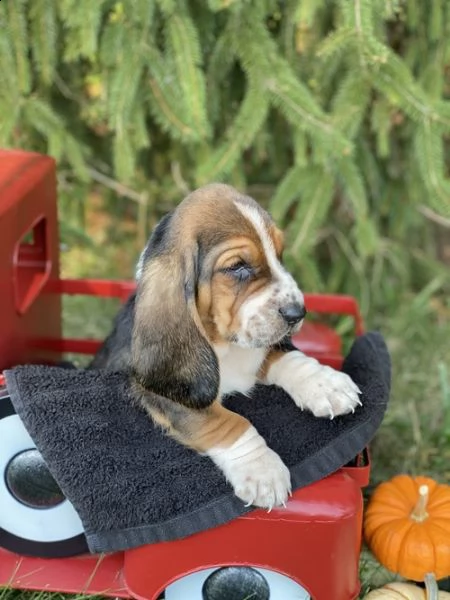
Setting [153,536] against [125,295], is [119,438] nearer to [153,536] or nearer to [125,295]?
[153,536]

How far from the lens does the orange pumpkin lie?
8.37ft

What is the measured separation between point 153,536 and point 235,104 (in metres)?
2.54

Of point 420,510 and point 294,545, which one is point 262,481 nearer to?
point 294,545

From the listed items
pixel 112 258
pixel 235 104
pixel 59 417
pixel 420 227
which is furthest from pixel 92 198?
pixel 59 417

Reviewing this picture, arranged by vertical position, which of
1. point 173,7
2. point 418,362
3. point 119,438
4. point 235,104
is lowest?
point 418,362

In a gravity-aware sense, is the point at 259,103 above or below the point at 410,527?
above

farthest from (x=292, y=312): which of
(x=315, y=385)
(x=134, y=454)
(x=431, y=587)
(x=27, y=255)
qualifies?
(x=27, y=255)

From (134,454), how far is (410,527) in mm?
959

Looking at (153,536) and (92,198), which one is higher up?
(153,536)

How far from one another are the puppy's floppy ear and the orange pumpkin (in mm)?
804

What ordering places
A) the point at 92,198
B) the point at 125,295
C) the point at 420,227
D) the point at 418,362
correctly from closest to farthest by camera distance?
the point at 125,295
the point at 418,362
the point at 420,227
the point at 92,198

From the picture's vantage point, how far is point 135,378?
2479mm

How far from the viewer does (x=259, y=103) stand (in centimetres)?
360

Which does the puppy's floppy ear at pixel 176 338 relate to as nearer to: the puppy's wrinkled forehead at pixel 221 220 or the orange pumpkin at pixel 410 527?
the puppy's wrinkled forehead at pixel 221 220
